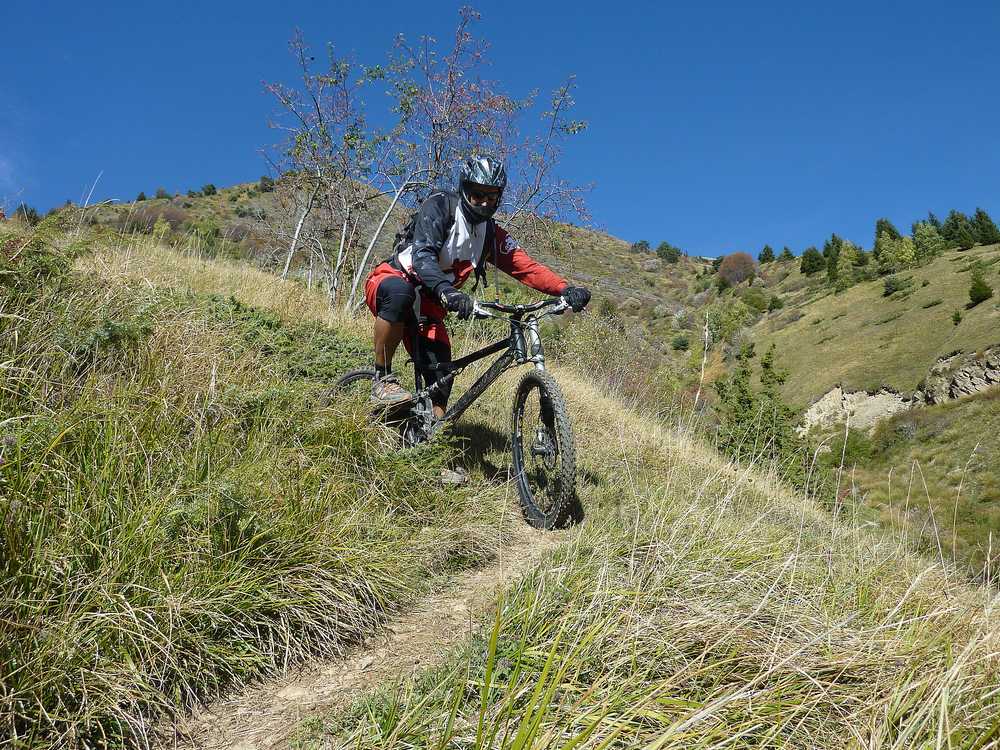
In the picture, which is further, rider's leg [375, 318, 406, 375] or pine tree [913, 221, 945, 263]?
pine tree [913, 221, 945, 263]

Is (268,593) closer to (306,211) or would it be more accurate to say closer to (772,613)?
(772,613)

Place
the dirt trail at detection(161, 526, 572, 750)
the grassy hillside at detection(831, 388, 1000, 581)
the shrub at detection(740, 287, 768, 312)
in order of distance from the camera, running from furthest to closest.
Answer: the shrub at detection(740, 287, 768, 312)
the grassy hillside at detection(831, 388, 1000, 581)
the dirt trail at detection(161, 526, 572, 750)

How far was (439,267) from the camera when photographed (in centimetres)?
401

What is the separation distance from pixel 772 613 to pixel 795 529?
168cm

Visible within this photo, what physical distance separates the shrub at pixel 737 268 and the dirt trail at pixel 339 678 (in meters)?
126

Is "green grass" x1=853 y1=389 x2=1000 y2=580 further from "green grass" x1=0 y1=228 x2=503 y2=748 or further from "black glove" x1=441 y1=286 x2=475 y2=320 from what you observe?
"green grass" x1=0 y1=228 x2=503 y2=748

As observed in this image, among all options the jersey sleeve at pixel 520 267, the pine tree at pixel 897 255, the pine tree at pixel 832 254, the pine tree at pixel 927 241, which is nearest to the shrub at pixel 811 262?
the pine tree at pixel 832 254

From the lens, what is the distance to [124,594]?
200 centimetres

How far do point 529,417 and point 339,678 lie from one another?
7.63ft

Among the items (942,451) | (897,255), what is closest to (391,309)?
(942,451)

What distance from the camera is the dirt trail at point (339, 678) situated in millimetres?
1930

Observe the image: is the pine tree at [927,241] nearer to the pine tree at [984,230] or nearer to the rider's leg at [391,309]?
the pine tree at [984,230]

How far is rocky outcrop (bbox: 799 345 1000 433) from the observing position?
45.3 meters

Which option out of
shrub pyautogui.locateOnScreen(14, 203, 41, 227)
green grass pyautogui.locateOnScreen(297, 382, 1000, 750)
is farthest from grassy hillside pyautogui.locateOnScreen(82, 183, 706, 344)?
green grass pyautogui.locateOnScreen(297, 382, 1000, 750)
